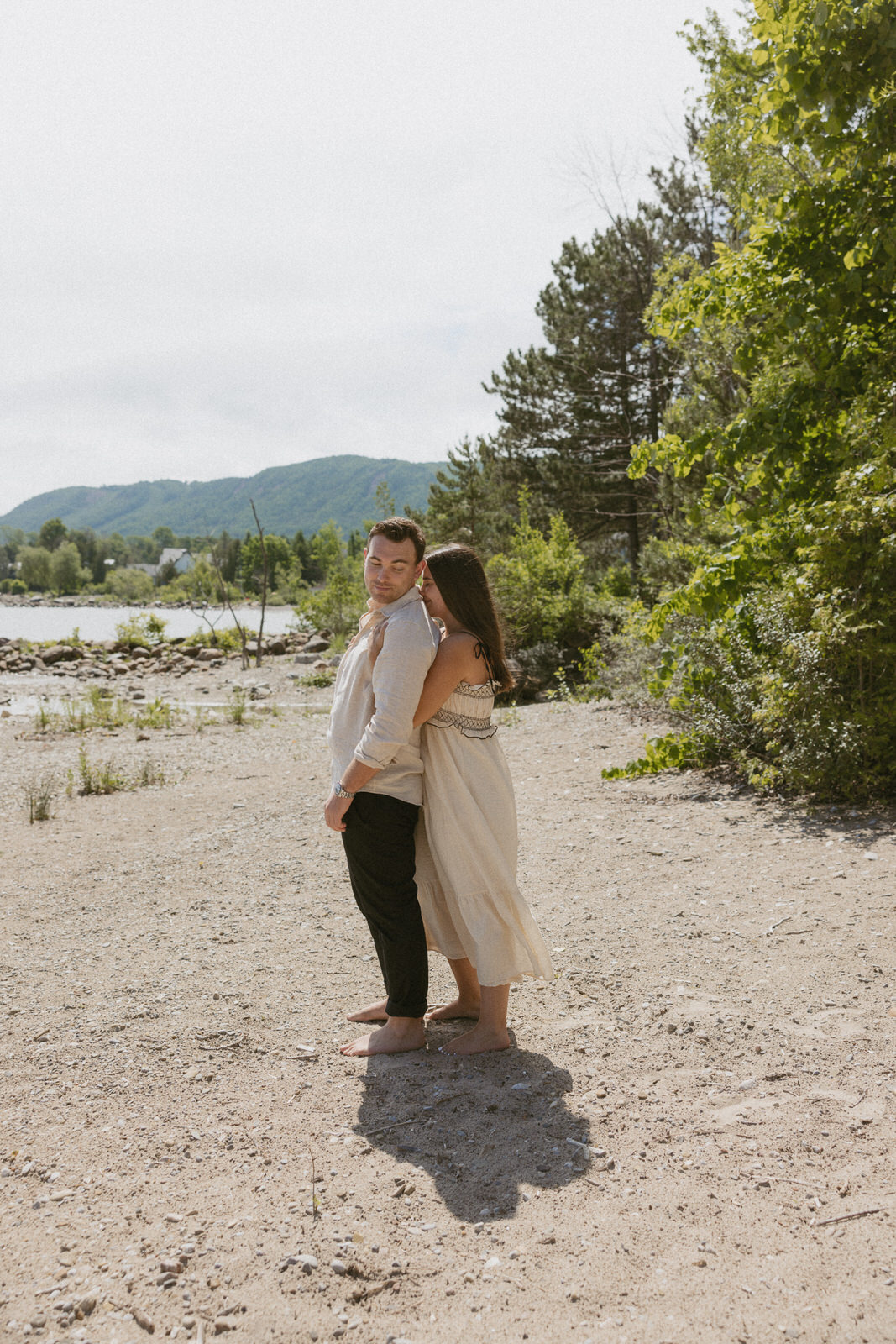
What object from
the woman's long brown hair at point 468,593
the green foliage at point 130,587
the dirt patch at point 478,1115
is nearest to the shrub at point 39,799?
the dirt patch at point 478,1115

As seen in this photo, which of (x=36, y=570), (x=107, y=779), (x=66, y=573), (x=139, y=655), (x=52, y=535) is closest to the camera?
(x=107, y=779)

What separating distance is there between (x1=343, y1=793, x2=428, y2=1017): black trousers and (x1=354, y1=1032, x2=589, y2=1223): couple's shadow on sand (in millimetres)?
326

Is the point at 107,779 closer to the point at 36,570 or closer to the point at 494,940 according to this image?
the point at 494,940

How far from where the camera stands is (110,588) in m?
102

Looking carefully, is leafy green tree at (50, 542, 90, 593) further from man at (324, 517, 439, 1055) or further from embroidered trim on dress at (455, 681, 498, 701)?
embroidered trim on dress at (455, 681, 498, 701)

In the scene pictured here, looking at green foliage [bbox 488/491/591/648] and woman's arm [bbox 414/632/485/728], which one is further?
green foliage [bbox 488/491/591/648]

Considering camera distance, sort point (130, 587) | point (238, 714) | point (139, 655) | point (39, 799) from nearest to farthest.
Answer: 1. point (39, 799)
2. point (238, 714)
3. point (139, 655)
4. point (130, 587)

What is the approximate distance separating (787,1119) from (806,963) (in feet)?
3.94

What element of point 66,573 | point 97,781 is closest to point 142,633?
point 97,781

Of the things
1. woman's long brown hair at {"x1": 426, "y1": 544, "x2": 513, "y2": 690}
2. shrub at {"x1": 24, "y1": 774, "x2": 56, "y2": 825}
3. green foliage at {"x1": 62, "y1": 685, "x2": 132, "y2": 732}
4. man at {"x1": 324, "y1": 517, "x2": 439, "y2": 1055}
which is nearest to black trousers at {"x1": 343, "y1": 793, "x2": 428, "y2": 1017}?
man at {"x1": 324, "y1": 517, "x2": 439, "y2": 1055}

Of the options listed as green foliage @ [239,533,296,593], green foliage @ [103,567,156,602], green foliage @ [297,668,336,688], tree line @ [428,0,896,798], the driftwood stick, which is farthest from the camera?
green foliage @ [103,567,156,602]

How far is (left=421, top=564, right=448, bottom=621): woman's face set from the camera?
10.3ft

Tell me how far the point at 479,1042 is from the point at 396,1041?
1.01 feet

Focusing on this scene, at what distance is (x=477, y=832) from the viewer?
309 centimetres
